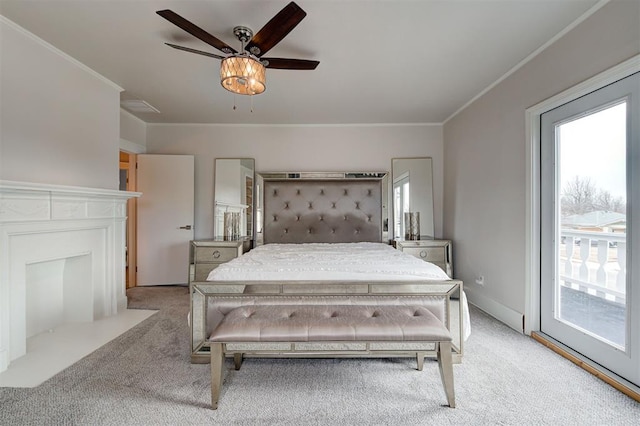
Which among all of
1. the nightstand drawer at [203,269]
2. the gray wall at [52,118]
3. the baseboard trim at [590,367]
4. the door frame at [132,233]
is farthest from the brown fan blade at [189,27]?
the baseboard trim at [590,367]

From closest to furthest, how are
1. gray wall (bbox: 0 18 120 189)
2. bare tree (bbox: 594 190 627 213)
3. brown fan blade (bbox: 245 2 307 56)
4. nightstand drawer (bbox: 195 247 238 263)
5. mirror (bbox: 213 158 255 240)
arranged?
brown fan blade (bbox: 245 2 307 56)
bare tree (bbox: 594 190 627 213)
gray wall (bbox: 0 18 120 189)
nightstand drawer (bbox: 195 247 238 263)
mirror (bbox: 213 158 255 240)

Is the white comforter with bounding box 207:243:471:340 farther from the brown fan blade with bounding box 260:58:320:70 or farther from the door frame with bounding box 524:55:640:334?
the brown fan blade with bounding box 260:58:320:70

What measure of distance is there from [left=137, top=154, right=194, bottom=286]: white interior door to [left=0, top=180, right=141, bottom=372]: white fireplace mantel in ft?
2.93

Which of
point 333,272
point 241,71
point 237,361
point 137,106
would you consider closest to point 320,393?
point 237,361

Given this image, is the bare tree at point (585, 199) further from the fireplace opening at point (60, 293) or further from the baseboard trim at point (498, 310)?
the fireplace opening at point (60, 293)

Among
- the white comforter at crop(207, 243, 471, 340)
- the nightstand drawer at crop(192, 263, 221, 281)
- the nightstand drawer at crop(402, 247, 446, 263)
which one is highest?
the white comforter at crop(207, 243, 471, 340)

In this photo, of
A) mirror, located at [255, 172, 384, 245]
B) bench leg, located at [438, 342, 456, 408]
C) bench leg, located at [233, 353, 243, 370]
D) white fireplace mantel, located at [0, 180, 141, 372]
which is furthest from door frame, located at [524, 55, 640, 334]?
white fireplace mantel, located at [0, 180, 141, 372]

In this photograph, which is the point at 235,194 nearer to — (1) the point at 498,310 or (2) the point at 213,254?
(2) the point at 213,254

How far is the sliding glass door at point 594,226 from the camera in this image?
5.59ft

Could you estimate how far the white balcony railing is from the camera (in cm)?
182

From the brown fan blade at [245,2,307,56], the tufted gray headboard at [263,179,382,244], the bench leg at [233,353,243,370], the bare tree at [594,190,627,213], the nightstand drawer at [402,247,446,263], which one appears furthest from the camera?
the tufted gray headboard at [263,179,382,244]

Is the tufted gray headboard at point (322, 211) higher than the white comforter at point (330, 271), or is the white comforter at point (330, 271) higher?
the tufted gray headboard at point (322, 211)

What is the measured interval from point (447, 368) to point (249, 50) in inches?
93.2

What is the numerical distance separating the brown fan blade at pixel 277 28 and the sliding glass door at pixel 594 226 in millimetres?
2112
